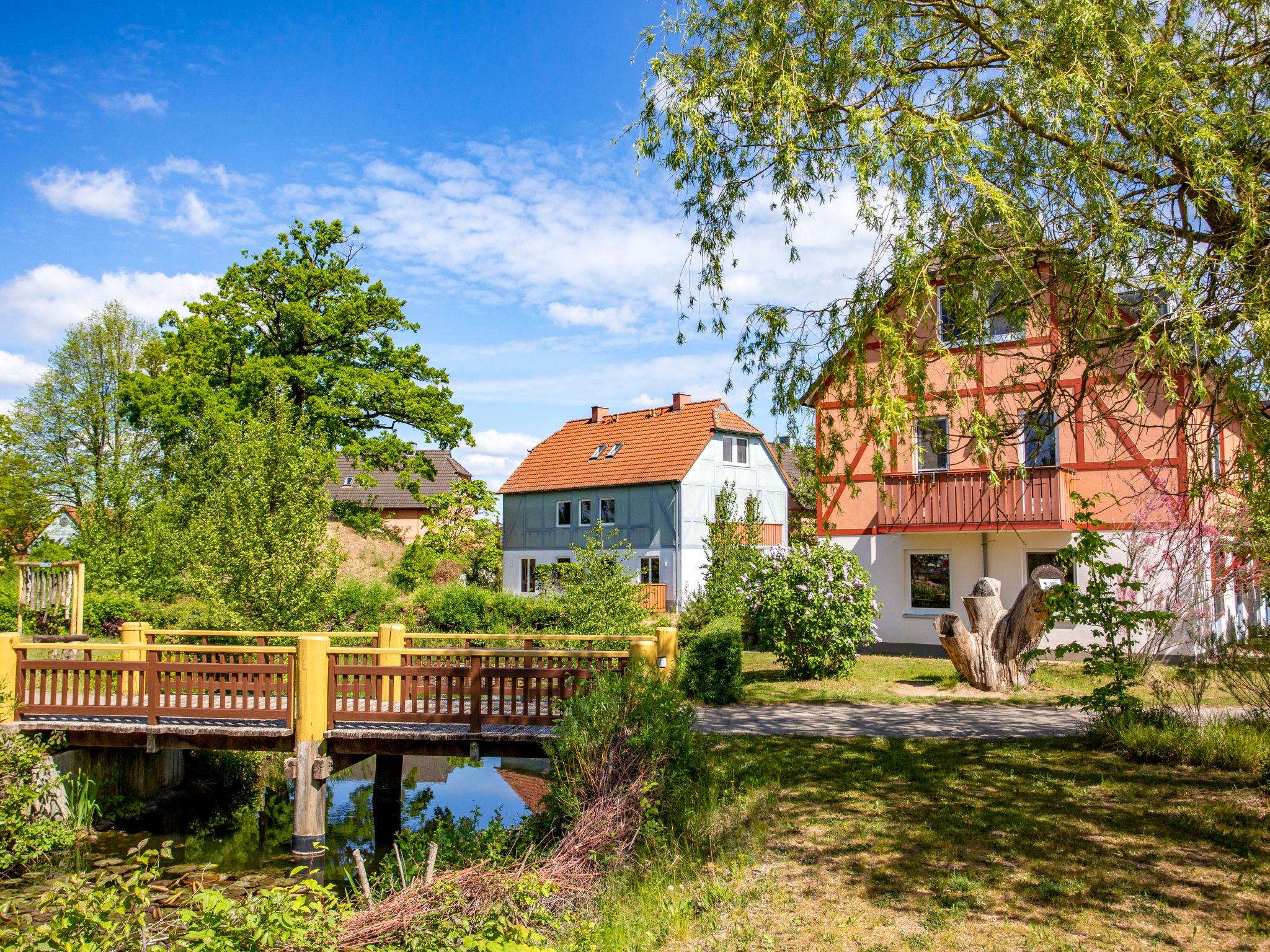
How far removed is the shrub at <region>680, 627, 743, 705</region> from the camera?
13.9 metres

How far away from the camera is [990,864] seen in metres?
6.33

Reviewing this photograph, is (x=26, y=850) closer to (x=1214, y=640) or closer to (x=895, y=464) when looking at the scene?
(x=895, y=464)

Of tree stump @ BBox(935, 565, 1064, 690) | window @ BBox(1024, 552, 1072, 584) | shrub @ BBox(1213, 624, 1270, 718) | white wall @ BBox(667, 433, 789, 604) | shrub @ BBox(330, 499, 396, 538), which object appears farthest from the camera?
white wall @ BBox(667, 433, 789, 604)

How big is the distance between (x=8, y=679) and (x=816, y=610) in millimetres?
11742

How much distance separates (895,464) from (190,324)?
86.3 feet

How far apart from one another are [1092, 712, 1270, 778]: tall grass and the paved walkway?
1.22m

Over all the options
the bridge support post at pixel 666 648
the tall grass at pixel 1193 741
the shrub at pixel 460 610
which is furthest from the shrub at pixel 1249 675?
the shrub at pixel 460 610

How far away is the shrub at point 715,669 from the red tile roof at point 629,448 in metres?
19.3

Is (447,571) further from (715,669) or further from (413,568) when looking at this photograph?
(715,669)

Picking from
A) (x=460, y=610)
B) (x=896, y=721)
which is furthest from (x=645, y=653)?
(x=460, y=610)

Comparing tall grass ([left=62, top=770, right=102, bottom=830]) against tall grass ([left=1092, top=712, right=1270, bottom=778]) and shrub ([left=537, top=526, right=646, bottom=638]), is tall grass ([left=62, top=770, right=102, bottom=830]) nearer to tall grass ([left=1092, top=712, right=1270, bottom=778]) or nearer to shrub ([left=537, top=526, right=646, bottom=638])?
shrub ([left=537, top=526, right=646, bottom=638])

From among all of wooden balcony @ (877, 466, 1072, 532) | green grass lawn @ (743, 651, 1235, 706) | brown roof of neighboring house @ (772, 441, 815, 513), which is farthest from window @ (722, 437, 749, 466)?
green grass lawn @ (743, 651, 1235, 706)

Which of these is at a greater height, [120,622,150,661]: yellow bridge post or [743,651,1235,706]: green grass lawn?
[120,622,150,661]: yellow bridge post

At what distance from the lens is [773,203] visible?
8812 mm
